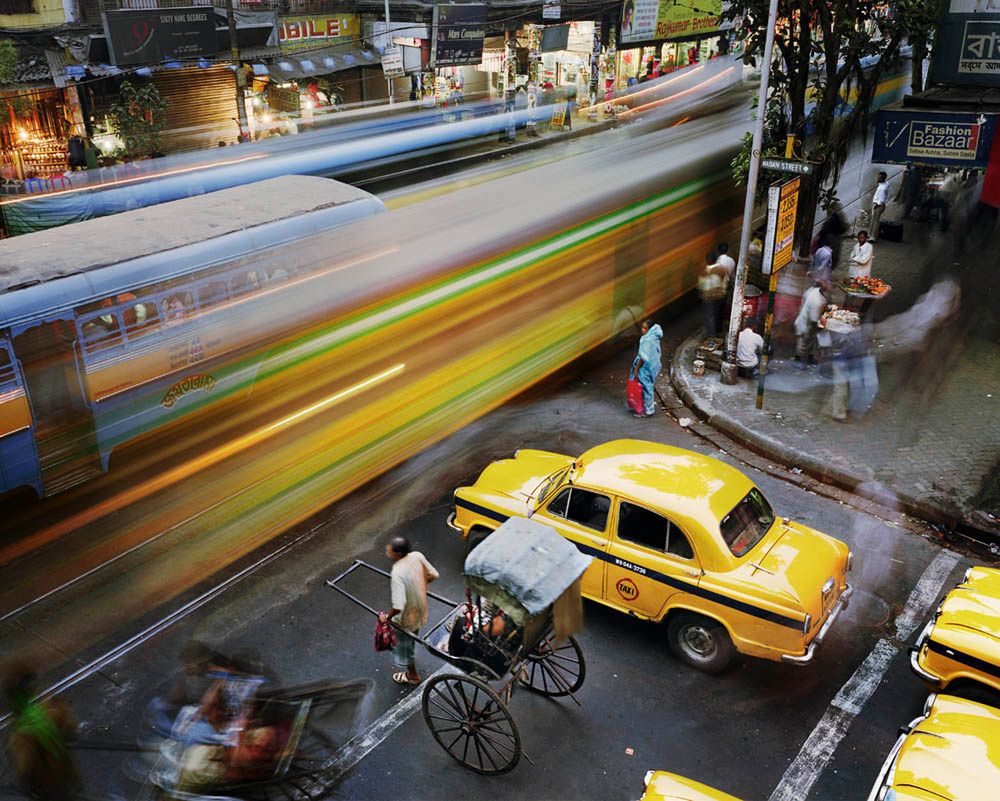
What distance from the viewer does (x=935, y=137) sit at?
37.3 ft

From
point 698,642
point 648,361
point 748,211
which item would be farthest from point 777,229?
point 698,642

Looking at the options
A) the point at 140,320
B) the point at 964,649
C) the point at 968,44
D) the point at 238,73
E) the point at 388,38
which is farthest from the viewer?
the point at 388,38

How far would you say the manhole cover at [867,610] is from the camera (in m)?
7.27

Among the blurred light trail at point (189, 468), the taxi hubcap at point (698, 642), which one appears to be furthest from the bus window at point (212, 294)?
the taxi hubcap at point (698, 642)

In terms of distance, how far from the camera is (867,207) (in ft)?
61.7

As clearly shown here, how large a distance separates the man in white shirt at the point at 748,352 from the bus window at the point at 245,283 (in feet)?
20.5

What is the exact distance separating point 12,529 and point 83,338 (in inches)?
82.0

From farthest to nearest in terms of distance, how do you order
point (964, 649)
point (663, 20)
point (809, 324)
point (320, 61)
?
1. point (663, 20)
2. point (320, 61)
3. point (809, 324)
4. point (964, 649)

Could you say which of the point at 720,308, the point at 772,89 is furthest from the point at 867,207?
the point at 720,308

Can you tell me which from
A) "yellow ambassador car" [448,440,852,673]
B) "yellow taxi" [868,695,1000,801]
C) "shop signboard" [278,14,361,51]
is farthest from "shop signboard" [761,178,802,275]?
"shop signboard" [278,14,361,51]

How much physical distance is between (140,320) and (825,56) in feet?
34.6

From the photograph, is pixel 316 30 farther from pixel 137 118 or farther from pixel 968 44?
pixel 968 44

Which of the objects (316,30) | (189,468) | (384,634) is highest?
(316,30)

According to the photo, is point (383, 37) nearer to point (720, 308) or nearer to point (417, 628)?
point (720, 308)
